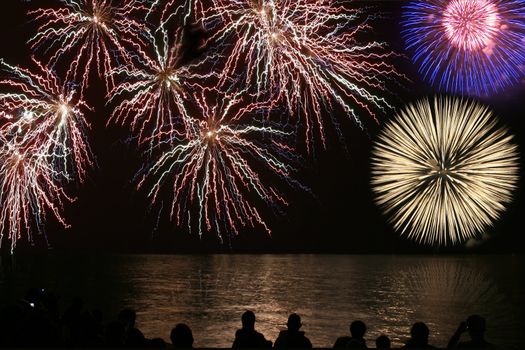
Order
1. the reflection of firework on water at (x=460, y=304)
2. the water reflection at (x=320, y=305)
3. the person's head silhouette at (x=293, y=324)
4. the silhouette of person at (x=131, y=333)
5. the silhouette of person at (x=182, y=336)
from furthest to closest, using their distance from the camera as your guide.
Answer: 1. the reflection of firework on water at (x=460, y=304)
2. the water reflection at (x=320, y=305)
3. the person's head silhouette at (x=293, y=324)
4. the silhouette of person at (x=131, y=333)
5. the silhouette of person at (x=182, y=336)

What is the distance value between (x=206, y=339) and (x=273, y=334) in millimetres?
1288

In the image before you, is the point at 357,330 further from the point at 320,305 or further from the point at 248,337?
the point at 320,305

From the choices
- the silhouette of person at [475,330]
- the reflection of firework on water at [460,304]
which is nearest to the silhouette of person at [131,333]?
the silhouette of person at [475,330]

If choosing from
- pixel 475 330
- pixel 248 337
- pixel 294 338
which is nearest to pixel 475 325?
pixel 475 330

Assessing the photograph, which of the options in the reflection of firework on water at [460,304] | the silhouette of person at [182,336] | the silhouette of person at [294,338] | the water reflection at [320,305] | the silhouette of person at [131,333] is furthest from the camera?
the reflection of firework on water at [460,304]

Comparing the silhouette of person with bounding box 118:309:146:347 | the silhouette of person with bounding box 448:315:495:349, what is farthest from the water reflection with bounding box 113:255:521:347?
the silhouette of person with bounding box 448:315:495:349

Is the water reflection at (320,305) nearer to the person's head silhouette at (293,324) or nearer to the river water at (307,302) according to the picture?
the river water at (307,302)

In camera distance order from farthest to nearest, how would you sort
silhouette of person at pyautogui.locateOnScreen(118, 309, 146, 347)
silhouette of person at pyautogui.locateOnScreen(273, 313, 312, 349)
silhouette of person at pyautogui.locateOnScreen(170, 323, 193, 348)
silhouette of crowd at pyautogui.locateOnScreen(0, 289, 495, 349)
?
1. silhouette of person at pyautogui.locateOnScreen(273, 313, 312, 349)
2. silhouette of person at pyautogui.locateOnScreen(118, 309, 146, 347)
3. silhouette of person at pyautogui.locateOnScreen(170, 323, 193, 348)
4. silhouette of crowd at pyautogui.locateOnScreen(0, 289, 495, 349)

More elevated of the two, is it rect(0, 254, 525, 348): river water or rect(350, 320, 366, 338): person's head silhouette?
rect(350, 320, 366, 338): person's head silhouette

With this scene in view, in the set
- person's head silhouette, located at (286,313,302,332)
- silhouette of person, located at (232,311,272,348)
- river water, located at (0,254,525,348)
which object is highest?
person's head silhouette, located at (286,313,302,332)

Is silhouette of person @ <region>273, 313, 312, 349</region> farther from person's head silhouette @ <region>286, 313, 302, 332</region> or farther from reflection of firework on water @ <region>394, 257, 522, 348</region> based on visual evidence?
reflection of firework on water @ <region>394, 257, 522, 348</region>

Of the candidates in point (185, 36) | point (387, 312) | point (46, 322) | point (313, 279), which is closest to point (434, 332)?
point (387, 312)

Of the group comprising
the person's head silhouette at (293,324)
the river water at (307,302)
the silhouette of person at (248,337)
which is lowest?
the river water at (307,302)

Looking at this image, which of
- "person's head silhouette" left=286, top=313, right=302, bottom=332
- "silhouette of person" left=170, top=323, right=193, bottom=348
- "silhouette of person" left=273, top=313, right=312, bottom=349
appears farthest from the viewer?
"person's head silhouette" left=286, top=313, right=302, bottom=332
